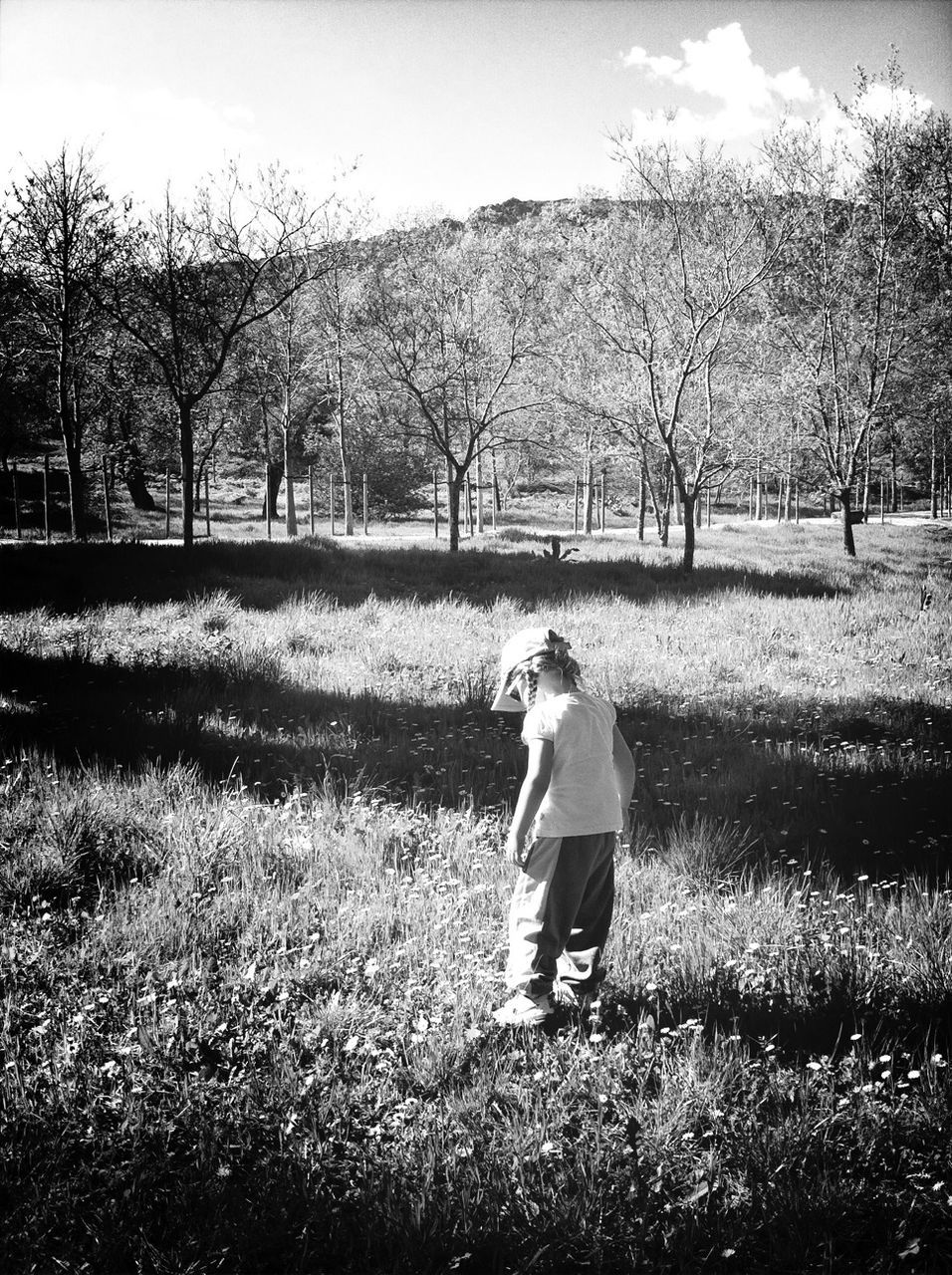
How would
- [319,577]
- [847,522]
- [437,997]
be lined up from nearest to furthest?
[437,997]
[319,577]
[847,522]

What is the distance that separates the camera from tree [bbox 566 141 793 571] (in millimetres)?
17469

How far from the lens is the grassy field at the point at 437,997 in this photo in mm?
2404

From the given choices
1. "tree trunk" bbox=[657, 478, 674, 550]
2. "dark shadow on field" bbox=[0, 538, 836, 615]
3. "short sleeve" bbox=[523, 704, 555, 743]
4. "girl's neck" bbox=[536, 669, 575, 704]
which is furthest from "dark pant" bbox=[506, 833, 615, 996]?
"tree trunk" bbox=[657, 478, 674, 550]

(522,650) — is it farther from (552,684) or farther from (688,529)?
(688,529)

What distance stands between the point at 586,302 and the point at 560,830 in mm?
19903

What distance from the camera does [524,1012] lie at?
3.33 metres

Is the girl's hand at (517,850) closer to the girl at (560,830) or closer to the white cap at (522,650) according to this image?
the girl at (560,830)

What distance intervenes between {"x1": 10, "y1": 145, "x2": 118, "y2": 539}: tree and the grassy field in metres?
18.3

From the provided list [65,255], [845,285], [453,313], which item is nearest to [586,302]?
[453,313]

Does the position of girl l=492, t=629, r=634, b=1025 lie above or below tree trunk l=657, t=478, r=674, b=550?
below

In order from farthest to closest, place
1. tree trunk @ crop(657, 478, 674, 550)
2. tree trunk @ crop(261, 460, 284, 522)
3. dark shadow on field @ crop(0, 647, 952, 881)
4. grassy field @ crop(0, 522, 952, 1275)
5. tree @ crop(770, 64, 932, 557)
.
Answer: tree trunk @ crop(261, 460, 284, 522), tree trunk @ crop(657, 478, 674, 550), tree @ crop(770, 64, 932, 557), dark shadow on field @ crop(0, 647, 952, 881), grassy field @ crop(0, 522, 952, 1275)

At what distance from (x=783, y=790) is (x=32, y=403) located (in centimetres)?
3148

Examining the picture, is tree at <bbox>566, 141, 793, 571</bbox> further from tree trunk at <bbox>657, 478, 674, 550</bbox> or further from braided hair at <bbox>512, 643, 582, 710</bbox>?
braided hair at <bbox>512, 643, 582, 710</bbox>

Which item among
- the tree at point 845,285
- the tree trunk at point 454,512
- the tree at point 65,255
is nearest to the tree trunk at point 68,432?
the tree at point 65,255
